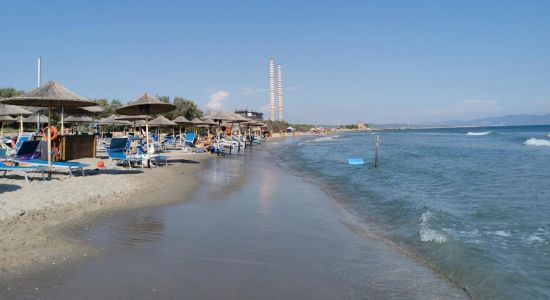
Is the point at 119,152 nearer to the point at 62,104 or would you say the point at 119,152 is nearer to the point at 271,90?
the point at 62,104

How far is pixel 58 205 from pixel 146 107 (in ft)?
24.0

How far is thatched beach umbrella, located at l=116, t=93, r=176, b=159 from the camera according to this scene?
532 inches

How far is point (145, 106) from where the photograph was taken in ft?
46.2

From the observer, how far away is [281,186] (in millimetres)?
11750

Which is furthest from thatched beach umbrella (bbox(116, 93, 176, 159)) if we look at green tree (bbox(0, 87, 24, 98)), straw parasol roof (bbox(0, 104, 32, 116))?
green tree (bbox(0, 87, 24, 98))

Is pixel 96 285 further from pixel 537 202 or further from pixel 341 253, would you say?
pixel 537 202

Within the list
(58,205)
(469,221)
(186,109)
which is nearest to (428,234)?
(469,221)

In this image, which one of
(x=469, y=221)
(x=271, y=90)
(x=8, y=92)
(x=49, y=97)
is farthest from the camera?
(x=271, y=90)

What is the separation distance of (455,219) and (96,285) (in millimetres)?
6520

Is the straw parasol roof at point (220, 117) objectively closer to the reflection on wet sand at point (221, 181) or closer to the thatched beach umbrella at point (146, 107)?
the thatched beach umbrella at point (146, 107)

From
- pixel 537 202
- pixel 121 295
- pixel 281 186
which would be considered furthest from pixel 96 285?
pixel 537 202

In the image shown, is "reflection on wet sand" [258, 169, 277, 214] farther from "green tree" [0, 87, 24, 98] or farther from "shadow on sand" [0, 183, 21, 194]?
"green tree" [0, 87, 24, 98]

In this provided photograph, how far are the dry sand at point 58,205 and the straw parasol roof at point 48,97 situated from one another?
1.76 m

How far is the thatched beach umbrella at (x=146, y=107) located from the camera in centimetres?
1352
